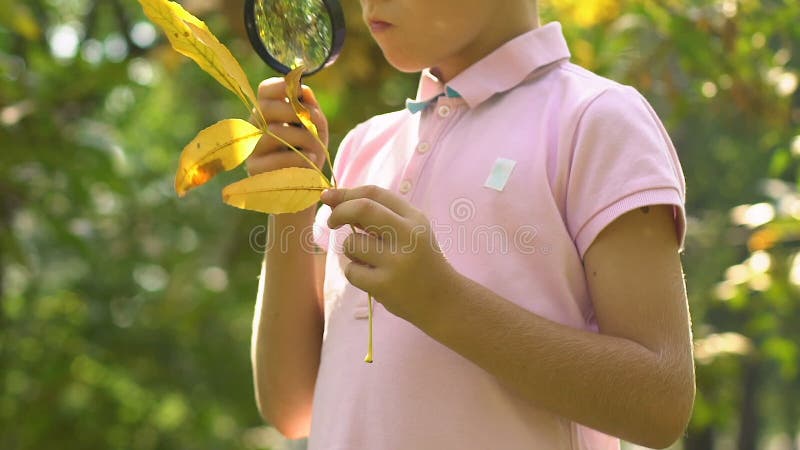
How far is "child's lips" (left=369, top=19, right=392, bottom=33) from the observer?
58.8 inches

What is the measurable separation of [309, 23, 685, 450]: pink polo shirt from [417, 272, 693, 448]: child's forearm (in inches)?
1.2

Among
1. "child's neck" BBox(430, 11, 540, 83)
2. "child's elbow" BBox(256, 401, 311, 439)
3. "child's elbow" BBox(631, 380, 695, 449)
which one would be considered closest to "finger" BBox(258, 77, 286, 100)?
"child's neck" BBox(430, 11, 540, 83)

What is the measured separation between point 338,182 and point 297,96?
298mm

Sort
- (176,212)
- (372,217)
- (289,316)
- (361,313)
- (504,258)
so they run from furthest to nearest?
1. (176,212)
2. (289,316)
3. (361,313)
4. (504,258)
5. (372,217)

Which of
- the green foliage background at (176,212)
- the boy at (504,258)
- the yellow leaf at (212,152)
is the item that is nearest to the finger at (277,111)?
the boy at (504,258)

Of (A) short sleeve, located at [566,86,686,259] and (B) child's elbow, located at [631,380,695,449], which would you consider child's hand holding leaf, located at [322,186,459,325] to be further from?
(B) child's elbow, located at [631,380,695,449]

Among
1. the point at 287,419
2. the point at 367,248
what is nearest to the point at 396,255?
the point at 367,248

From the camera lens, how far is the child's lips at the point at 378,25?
149 cm

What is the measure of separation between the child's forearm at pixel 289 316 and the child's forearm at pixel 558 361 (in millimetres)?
381

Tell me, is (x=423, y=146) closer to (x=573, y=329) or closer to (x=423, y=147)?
(x=423, y=147)

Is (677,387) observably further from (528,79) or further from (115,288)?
(115,288)

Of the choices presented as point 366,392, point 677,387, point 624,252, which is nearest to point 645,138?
point 624,252

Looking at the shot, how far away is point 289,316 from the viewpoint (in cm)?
164

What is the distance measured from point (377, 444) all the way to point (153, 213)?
4.57 m
